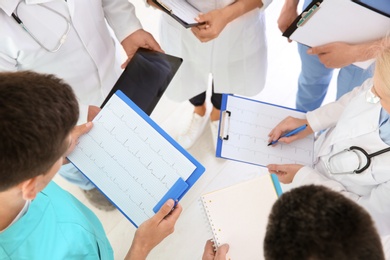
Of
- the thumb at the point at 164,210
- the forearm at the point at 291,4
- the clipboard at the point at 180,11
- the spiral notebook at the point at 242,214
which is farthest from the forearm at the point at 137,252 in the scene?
the forearm at the point at 291,4

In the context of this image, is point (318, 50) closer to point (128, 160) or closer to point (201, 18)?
point (201, 18)

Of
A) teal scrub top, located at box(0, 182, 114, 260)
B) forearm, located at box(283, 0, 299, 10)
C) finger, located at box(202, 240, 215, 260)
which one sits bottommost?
finger, located at box(202, 240, 215, 260)

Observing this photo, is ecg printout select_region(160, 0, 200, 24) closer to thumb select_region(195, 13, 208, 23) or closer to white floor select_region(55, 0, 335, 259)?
thumb select_region(195, 13, 208, 23)

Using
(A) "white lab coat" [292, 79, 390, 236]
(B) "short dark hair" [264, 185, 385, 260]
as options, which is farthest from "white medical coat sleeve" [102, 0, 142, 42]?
(B) "short dark hair" [264, 185, 385, 260]

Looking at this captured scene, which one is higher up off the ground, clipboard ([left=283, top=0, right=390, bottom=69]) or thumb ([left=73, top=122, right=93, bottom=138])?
clipboard ([left=283, top=0, right=390, bottom=69])

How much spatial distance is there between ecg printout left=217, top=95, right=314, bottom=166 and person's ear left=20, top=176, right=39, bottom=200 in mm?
768

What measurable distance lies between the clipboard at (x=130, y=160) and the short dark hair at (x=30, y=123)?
32 cm

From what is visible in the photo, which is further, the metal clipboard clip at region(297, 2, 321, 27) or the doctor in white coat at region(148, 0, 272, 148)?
the doctor in white coat at region(148, 0, 272, 148)

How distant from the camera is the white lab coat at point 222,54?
1495 mm

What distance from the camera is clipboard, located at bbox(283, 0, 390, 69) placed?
43.1 inches

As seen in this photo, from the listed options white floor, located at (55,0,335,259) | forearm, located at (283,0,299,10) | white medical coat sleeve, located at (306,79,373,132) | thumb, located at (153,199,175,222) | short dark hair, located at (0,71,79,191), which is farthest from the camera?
white floor, located at (55,0,335,259)

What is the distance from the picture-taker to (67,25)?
1.17 meters

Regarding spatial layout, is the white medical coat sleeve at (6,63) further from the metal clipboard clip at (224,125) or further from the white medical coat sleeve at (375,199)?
the white medical coat sleeve at (375,199)

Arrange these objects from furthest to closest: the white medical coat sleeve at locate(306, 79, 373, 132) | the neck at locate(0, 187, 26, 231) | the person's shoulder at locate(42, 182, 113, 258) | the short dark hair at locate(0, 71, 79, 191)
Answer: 1. the white medical coat sleeve at locate(306, 79, 373, 132)
2. the person's shoulder at locate(42, 182, 113, 258)
3. the neck at locate(0, 187, 26, 231)
4. the short dark hair at locate(0, 71, 79, 191)
